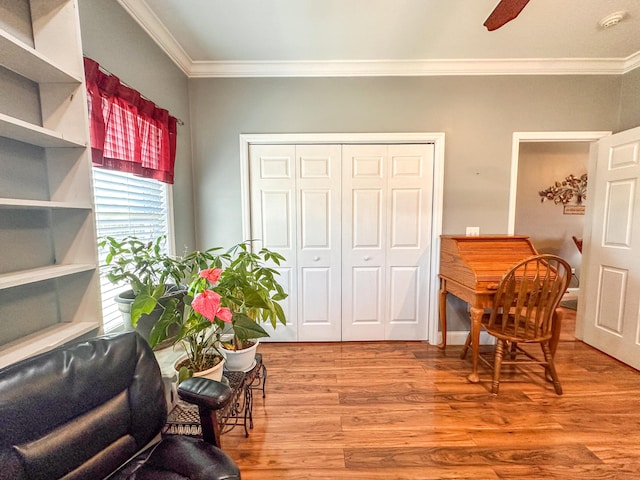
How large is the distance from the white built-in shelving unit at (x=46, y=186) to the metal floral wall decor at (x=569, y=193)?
5.47 meters

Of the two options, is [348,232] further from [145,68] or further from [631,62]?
[631,62]

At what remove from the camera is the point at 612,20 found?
1.83 metres

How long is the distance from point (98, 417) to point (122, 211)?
47.2 inches

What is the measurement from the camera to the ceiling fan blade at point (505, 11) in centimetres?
119

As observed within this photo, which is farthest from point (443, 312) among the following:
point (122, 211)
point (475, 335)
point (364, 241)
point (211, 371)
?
point (122, 211)

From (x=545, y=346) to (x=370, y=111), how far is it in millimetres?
2333

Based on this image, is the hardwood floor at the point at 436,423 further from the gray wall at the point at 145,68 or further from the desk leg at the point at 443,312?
the gray wall at the point at 145,68

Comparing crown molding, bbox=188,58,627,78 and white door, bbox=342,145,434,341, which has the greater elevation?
crown molding, bbox=188,58,627,78

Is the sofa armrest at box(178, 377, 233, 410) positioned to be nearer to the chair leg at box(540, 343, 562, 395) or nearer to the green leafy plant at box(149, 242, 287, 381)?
the green leafy plant at box(149, 242, 287, 381)

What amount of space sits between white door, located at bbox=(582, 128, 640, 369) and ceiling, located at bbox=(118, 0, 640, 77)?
0.82 meters

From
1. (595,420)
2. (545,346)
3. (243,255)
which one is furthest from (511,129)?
(243,255)

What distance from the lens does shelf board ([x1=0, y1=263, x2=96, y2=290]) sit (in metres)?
0.86

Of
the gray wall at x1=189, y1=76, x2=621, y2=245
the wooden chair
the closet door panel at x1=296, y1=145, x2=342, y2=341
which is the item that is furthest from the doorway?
the closet door panel at x1=296, y1=145, x2=342, y2=341

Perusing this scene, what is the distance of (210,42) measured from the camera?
210cm
